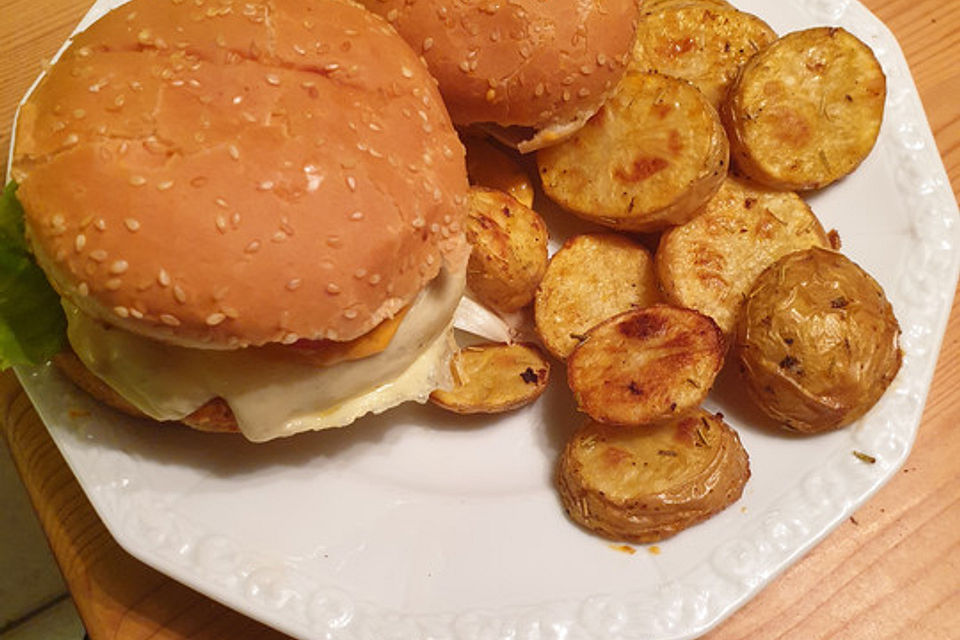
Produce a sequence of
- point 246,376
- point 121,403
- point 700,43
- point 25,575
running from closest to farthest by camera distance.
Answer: point 246,376, point 121,403, point 700,43, point 25,575

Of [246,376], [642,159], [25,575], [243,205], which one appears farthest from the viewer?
[25,575]

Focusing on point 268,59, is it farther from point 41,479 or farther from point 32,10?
point 32,10

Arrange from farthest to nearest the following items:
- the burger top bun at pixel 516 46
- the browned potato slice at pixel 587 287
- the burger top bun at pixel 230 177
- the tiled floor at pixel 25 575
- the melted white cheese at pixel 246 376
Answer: the tiled floor at pixel 25 575 < the browned potato slice at pixel 587 287 < the burger top bun at pixel 516 46 < the melted white cheese at pixel 246 376 < the burger top bun at pixel 230 177

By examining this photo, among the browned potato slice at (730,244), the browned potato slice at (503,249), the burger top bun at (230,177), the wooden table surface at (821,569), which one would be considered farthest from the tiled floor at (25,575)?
the browned potato slice at (730,244)

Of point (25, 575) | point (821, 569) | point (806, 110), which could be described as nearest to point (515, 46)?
point (806, 110)

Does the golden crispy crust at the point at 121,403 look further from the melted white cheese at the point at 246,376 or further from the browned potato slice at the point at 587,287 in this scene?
the browned potato slice at the point at 587,287

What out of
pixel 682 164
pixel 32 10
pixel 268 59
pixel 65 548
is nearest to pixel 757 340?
pixel 682 164

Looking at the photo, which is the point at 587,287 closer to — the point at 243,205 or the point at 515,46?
the point at 515,46
